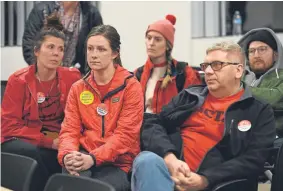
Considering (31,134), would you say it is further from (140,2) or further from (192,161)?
(140,2)

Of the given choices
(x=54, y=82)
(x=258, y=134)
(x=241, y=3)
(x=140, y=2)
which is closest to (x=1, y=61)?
(x=140, y=2)

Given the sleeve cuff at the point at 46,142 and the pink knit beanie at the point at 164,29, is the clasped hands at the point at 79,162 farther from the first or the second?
the pink knit beanie at the point at 164,29

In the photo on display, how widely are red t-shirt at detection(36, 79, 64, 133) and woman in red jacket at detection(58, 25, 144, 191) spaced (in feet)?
1.37

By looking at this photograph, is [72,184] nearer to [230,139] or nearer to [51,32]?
[230,139]

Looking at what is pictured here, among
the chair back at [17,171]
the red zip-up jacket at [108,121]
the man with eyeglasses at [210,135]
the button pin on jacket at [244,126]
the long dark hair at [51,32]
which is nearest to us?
the chair back at [17,171]

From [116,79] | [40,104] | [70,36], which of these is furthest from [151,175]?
[70,36]

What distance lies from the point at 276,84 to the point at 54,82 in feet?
4.69

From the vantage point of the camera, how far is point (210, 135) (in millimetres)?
2553

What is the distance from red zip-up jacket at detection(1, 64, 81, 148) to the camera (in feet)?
10.1

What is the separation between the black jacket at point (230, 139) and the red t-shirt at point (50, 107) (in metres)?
0.76

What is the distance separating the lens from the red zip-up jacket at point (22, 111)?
3082 millimetres

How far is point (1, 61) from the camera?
4.93 metres

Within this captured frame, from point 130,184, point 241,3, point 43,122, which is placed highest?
point 241,3

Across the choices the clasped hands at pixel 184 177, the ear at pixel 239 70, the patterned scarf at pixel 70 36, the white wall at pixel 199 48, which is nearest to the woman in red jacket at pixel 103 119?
the clasped hands at pixel 184 177
